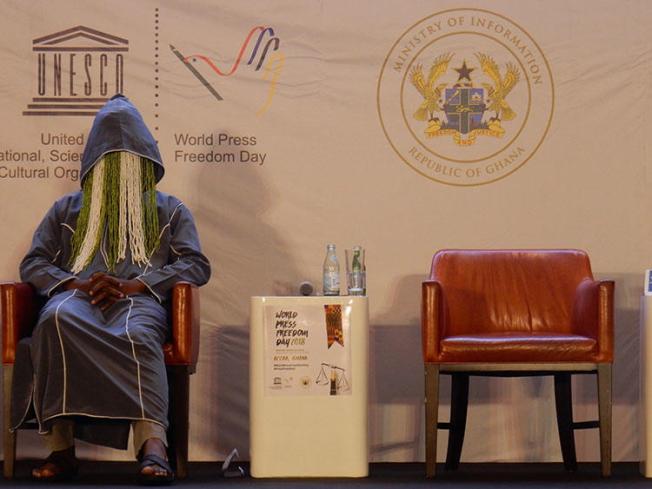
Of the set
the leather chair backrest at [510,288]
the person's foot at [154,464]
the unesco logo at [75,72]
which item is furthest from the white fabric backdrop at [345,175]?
the person's foot at [154,464]

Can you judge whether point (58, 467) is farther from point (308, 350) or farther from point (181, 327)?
point (308, 350)

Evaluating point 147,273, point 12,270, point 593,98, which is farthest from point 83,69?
point 593,98

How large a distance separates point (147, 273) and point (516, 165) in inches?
74.4

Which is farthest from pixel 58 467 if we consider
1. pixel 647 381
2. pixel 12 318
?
pixel 647 381

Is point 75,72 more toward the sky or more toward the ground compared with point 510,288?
more toward the sky

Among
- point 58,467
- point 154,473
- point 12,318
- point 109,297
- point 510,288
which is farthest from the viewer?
point 510,288

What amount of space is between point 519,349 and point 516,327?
594 mm

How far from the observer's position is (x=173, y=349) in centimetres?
421

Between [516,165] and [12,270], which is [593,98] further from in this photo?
[12,270]

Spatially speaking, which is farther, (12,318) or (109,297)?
(109,297)

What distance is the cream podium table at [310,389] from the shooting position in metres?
4.22

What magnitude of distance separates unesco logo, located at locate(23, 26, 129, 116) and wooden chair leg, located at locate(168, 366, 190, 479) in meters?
1.62

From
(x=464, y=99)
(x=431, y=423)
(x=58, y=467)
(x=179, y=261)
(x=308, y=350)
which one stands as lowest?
(x=58, y=467)

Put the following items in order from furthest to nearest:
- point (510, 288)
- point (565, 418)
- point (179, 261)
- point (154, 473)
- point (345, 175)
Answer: point (345, 175) → point (510, 288) → point (565, 418) → point (179, 261) → point (154, 473)
